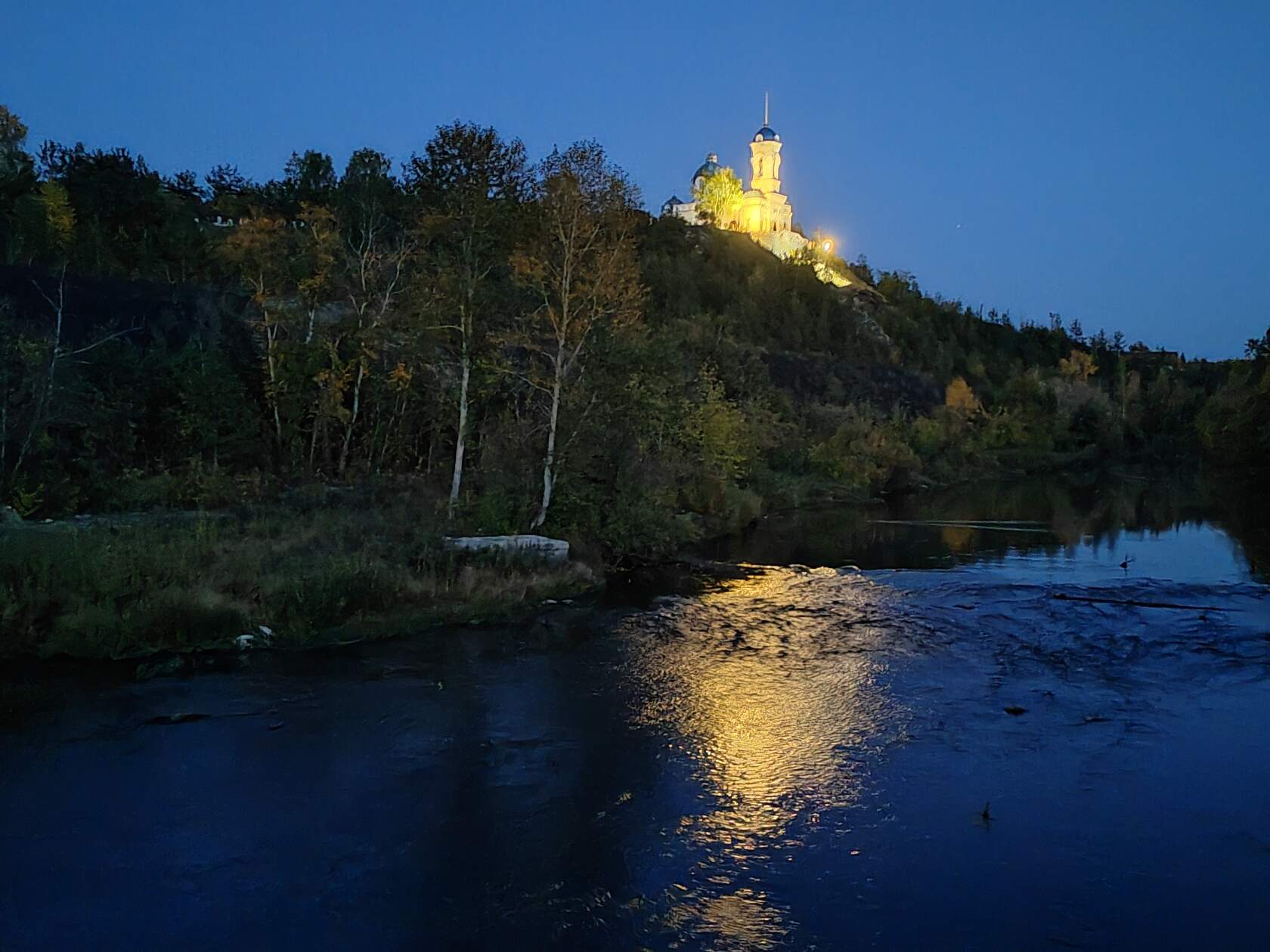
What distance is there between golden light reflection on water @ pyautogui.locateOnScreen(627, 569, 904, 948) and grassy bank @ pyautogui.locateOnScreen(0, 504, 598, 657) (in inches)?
159

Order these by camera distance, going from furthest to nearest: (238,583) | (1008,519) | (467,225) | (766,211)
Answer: (766,211)
(1008,519)
(467,225)
(238,583)

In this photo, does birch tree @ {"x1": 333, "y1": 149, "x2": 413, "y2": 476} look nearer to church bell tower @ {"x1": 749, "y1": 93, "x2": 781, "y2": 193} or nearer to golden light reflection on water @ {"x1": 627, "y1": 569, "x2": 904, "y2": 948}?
golden light reflection on water @ {"x1": 627, "y1": 569, "x2": 904, "y2": 948}

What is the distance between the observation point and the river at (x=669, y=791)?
843cm

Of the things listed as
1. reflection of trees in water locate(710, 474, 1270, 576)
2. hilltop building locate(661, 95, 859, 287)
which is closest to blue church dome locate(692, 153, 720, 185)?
hilltop building locate(661, 95, 859, 287)

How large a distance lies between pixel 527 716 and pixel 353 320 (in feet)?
49.8

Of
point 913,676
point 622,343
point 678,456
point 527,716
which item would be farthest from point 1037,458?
point 527,716

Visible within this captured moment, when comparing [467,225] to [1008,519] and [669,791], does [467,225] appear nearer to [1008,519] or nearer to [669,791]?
[669,791]

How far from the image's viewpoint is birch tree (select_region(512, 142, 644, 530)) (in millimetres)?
22297

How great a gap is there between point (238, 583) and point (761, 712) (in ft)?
30.3

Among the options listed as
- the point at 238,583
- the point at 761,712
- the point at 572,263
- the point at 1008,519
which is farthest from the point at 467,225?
the point at 1008,519

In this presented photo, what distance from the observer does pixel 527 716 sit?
1325cm

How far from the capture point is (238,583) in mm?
16312

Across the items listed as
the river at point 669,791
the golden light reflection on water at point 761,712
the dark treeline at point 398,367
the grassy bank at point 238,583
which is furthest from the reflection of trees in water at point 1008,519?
the grassy bank at point 238,583

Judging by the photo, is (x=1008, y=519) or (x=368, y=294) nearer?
(x=368, y=294)
